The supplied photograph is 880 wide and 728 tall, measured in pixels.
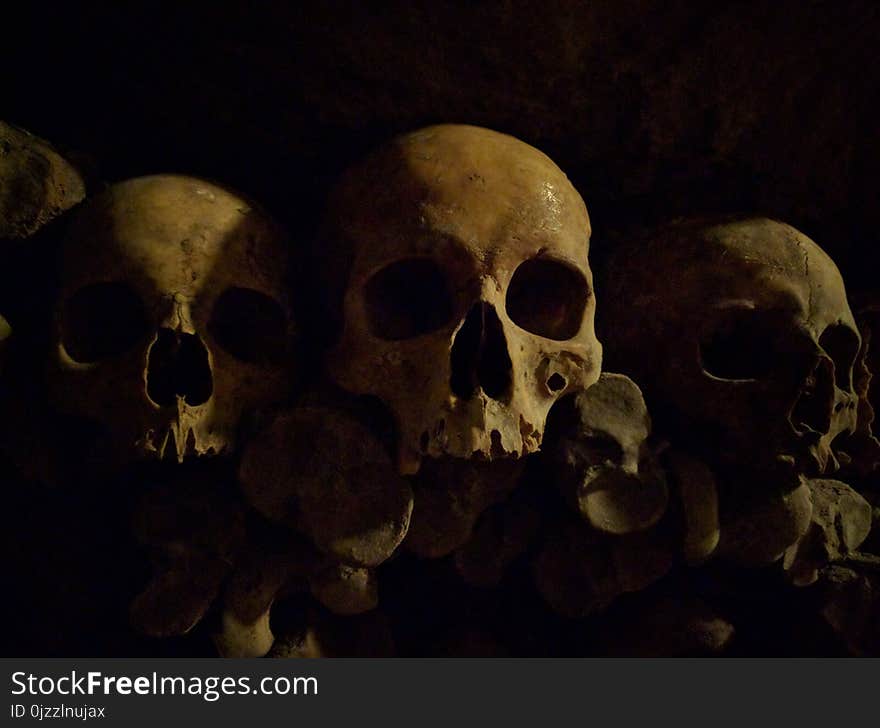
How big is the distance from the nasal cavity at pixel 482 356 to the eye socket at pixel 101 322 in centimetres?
40

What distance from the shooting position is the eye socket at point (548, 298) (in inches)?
41.3

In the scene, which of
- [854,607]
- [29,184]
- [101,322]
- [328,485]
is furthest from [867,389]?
[29,184]

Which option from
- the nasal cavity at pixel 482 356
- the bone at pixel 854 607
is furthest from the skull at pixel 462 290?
the bone at pixel 854 607

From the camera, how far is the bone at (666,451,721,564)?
1062mm

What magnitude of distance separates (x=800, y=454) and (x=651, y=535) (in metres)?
0.25

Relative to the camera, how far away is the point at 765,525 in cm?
111

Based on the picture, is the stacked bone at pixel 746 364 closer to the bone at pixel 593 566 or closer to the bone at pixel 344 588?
the bone at pixel 593 566

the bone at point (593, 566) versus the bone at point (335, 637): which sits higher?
the bone at point (593, 566)

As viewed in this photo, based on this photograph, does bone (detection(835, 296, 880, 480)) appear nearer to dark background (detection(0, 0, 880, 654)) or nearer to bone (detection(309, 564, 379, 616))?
dark background (detection(0, 0, 880, 654))

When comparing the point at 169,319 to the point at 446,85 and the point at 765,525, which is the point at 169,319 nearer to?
the point at 446,85

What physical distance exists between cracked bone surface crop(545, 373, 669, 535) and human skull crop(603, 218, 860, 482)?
0.12 metres

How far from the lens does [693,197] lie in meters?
1.30

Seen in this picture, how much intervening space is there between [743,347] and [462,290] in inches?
19.8
